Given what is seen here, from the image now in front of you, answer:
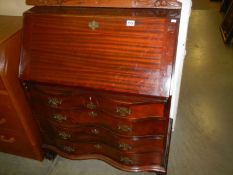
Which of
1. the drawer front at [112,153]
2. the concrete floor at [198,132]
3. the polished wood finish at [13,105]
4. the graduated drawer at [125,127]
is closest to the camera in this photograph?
the graduated drawer at [125,127]

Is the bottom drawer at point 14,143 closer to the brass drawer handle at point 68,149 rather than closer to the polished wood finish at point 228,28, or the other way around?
the brass drawer handle at point 68,149

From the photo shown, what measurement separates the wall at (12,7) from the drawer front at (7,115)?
2.23ft

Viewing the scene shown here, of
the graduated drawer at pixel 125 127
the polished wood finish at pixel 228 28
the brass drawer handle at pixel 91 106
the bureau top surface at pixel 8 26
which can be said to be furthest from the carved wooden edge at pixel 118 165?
the polished wood finish at pixel 228 28

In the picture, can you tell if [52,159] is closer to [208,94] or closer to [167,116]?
[167,116]

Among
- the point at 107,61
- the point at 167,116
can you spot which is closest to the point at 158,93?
the point at 167,116

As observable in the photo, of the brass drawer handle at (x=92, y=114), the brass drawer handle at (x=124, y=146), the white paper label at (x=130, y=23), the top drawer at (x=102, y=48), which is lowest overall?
the brass drawer handle at (x=124, y=146)

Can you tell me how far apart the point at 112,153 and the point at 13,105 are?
707 mm

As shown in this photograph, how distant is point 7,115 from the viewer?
1.44 m

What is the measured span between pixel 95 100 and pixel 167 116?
0.38 metres

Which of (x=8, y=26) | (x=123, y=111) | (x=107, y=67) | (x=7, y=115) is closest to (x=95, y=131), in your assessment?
(x=123, y=111)

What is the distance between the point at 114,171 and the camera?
1660 millimetres

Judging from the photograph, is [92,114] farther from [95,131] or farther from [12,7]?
[12,7]

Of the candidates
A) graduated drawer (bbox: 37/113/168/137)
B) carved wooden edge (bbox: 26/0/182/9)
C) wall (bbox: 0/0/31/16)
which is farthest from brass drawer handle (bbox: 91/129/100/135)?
wall (bbox: 0/0/31/16)

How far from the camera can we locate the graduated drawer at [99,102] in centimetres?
107
